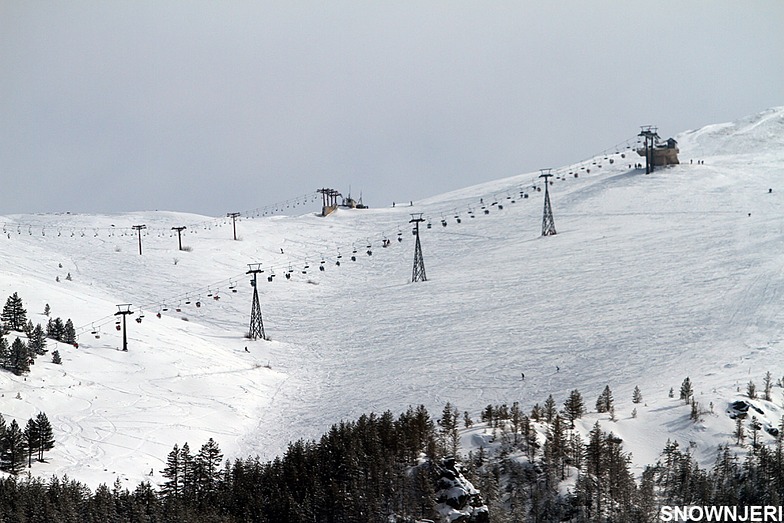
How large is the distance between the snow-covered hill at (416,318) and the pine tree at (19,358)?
790 millimetres

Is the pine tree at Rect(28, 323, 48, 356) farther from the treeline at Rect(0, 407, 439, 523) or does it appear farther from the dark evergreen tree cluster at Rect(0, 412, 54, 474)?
the treeline at Rect(0, 407, 439, 523)

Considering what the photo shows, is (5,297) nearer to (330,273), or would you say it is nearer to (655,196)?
(330,273)

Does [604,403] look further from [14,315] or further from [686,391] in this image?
[14,315]

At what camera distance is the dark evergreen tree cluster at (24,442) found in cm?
4141

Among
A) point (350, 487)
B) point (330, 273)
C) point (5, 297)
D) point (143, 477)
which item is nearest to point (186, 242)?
point (330, 273)

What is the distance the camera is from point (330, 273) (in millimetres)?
95875

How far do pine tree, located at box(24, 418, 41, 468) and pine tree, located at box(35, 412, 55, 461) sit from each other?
136 mm

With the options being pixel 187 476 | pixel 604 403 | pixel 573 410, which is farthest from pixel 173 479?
pixel 604 403

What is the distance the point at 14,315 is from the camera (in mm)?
59281

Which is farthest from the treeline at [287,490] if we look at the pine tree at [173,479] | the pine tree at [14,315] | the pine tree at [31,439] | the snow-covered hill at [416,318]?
the pine tree at [14,315]

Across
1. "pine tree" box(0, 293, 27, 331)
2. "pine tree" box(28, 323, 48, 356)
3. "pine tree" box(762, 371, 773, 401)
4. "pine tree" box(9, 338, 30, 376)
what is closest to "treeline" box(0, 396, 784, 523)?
Answer: "pine tree" box(762, 371, 773, 401)

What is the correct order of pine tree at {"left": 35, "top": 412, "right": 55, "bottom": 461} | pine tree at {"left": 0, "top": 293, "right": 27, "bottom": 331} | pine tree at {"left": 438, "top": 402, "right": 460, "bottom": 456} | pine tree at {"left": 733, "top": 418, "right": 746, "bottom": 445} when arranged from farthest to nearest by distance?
pine tree at {"left": 0, "top": 293, "right": 27, "bottom": 331}, pine tree at {"left": 35, "top": 412, "right": 55, "bottom": 461}, pine tree at {"left": 438, "top": 402, "right": 460, "bottom": 456}, pine tree at {"left": 733, "top": 418, "right": 746, "bottom": 445}

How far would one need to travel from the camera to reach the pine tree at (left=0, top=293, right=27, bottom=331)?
58750 mm

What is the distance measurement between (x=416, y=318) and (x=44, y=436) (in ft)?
114
